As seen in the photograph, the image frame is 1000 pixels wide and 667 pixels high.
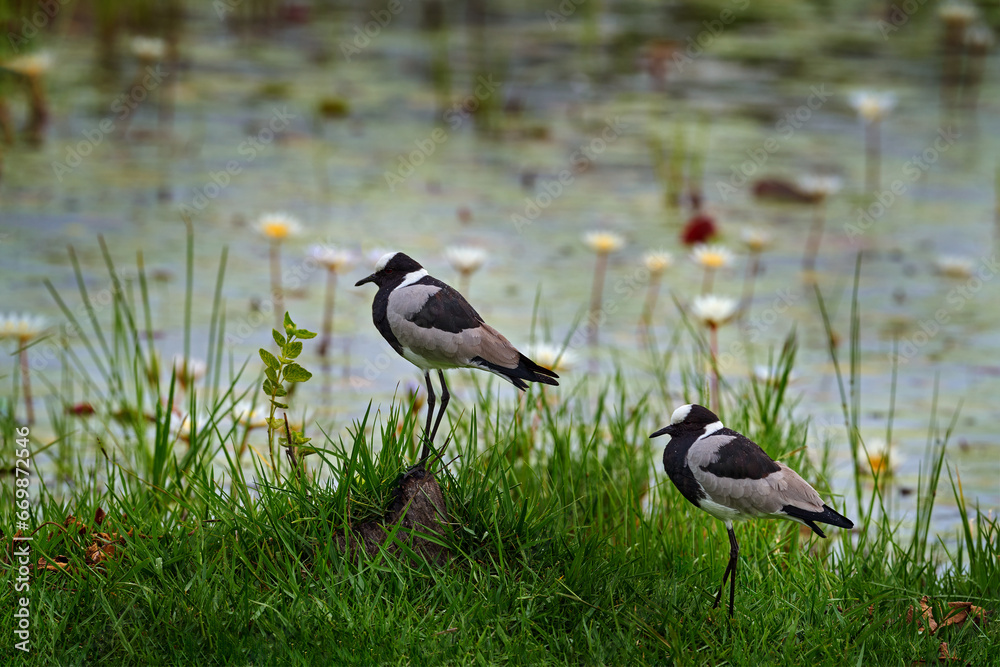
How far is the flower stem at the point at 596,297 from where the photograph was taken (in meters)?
5.90

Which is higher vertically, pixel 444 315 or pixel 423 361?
pixel 444 315

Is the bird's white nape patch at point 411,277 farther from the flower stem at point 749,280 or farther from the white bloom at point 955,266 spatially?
the white bloom at point 955,266

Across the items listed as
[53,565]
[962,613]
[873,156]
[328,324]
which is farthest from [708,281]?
[53,565]

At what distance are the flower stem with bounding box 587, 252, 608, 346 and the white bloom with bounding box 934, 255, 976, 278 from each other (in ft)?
6.00

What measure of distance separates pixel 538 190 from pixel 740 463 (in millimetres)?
5165

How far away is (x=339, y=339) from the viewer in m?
5.74

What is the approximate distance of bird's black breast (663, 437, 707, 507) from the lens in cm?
274

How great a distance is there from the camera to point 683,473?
108 inches

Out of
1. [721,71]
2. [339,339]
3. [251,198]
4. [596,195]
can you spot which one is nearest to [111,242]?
[251,198]

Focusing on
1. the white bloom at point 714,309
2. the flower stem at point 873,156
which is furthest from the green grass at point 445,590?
the flower stem at point 873,156

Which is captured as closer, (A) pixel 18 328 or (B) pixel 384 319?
(B) pixel 384 319

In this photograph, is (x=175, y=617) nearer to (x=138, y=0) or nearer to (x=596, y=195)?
(x=596, y=195)

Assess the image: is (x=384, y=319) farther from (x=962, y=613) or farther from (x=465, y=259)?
(x=465, y=259)

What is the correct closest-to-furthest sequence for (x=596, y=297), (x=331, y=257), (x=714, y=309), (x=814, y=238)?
(x=714, y=309)
(x=331, y=257)
(x=596, y=297)
(x=814, y=238)
